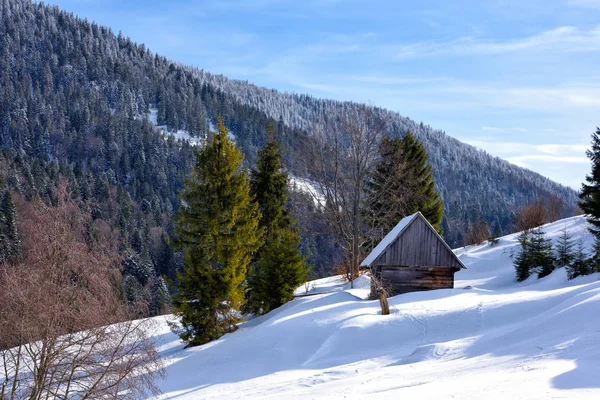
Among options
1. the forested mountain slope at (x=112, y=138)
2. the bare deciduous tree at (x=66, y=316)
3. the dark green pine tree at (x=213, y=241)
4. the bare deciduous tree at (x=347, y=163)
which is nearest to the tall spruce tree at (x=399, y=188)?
the bare deciduous tree at (x=347, y=163)

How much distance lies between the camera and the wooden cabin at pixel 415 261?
1047 inches

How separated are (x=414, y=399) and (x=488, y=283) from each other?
2785 cm

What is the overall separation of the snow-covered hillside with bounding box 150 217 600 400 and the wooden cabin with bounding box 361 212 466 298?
8.67 feet

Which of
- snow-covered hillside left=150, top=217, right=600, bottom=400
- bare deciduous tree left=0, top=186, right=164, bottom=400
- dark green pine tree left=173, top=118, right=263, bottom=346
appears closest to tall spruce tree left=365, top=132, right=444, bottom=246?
snow-covered hillside left=150, top=217, right=600, bottom=400

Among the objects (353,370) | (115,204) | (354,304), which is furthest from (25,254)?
(115,204)

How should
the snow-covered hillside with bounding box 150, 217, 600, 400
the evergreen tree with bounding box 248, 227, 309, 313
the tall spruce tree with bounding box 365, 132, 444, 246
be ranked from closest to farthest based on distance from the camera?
the snow-covered hillside with bounding box 150, 217, 600, 400 → the evergreen tree with bounding box 248, 227, 309, 313 → the tall spruce tree with bounding box 365, 132, 444, 246

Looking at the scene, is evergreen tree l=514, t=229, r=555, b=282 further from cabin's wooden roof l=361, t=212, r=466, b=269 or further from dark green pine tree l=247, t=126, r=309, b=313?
dark green pine tree l=247, t=126, r=309, b=313

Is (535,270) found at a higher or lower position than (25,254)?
lower

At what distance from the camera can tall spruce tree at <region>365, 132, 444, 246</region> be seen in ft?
117

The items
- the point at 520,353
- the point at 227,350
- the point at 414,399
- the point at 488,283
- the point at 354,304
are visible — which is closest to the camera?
the point at 414,399

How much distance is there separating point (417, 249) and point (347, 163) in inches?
378

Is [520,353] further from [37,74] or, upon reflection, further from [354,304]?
[37,74]

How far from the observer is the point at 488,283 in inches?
1316

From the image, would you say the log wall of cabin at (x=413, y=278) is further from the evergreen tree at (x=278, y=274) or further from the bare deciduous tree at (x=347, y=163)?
the bare deciduous tree at (x=347, y=163)
